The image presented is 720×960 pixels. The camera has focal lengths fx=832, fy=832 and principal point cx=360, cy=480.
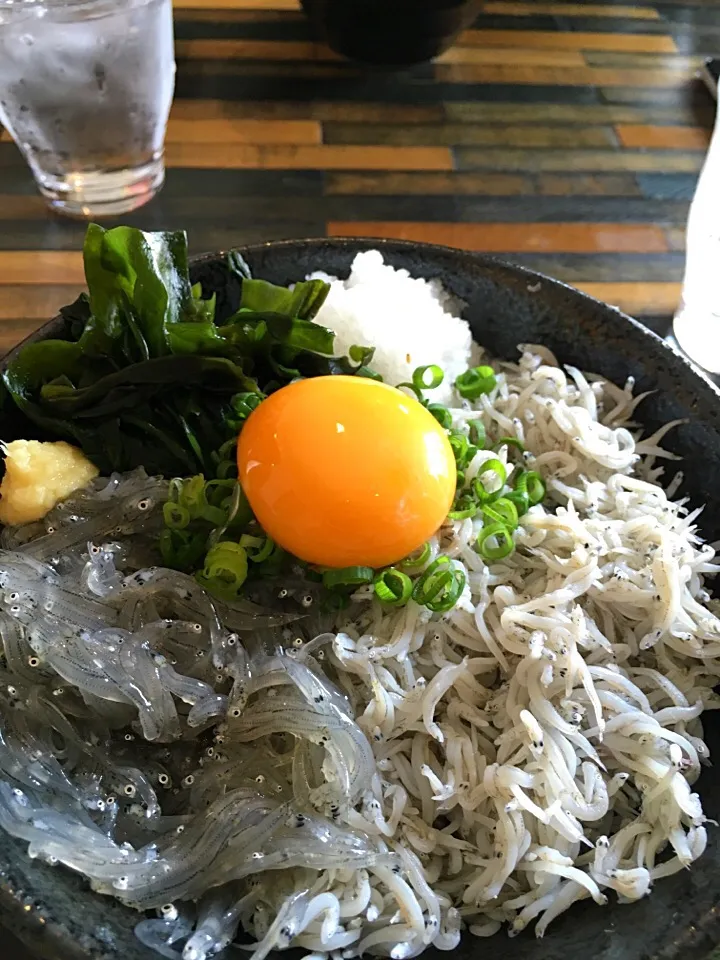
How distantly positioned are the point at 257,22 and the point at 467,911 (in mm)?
3240

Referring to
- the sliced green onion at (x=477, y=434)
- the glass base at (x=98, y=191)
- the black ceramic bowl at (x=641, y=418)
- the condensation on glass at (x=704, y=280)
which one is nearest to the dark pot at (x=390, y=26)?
the glass base at (x=98, y=191)

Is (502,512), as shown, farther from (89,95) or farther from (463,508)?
(89,95)

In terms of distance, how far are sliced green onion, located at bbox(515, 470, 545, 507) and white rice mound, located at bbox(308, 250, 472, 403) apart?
0.92 ft

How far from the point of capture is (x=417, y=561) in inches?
56.4

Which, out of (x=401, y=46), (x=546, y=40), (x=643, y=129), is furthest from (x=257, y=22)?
(x=643, y=129)

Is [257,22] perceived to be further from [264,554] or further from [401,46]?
[264,554]

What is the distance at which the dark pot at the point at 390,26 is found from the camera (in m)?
2.75

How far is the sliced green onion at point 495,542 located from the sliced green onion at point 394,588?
0.16m

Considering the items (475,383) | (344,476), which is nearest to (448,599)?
(344,476)

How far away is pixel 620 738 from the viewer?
1275 millimetres

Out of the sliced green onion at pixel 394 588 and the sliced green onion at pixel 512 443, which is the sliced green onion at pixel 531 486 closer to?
the sliced green onion at pixel 512 443

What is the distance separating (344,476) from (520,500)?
347mm

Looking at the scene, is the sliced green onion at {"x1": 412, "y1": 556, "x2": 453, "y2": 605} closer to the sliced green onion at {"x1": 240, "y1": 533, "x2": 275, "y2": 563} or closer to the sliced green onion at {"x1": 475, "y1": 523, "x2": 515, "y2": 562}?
the sliced green onion at {"x1": 475, "y1": 523, "x2": 515, "y2": 562}

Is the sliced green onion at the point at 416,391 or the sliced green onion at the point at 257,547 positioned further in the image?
the sliced green onion at the point at 416,391
